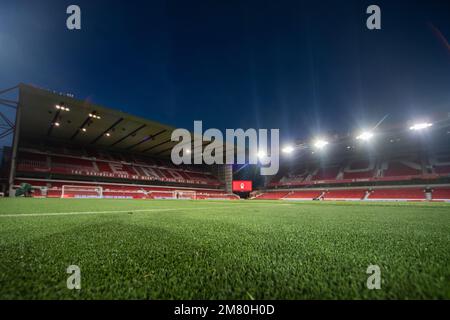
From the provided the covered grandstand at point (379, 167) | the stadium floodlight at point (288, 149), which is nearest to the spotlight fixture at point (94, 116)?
the stadium floodlight at point (288, 149)

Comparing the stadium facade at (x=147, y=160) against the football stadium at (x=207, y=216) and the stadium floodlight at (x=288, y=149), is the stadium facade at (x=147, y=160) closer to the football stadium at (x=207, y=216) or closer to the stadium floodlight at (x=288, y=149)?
the football stadium at (x=207, y=216)

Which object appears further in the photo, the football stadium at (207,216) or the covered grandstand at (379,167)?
the covered grandstand at (379,167)

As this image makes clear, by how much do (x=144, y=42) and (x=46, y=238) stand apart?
33142 mm

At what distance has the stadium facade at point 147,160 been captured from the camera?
18.3 meters

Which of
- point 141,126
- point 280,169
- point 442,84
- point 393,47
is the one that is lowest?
point 280,169

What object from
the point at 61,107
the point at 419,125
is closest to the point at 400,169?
the point at 419,125

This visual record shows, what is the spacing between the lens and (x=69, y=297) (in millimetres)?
702

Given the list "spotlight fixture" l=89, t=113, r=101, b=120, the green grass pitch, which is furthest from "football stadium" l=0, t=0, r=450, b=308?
"spotlight fixture" l=89, t=113, r=101, b=120

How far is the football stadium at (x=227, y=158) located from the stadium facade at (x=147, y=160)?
220 mm

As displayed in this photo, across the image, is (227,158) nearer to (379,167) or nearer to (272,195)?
(272,195)

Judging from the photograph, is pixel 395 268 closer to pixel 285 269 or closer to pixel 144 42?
pixel 285 269

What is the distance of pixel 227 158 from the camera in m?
36.3

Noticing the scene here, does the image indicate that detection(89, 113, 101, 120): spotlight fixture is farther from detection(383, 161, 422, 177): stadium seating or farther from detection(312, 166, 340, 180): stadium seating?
detection(383, 161, 422, 177): stadium seating
